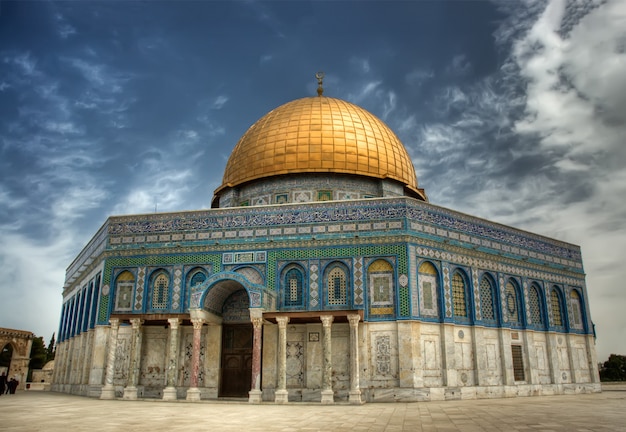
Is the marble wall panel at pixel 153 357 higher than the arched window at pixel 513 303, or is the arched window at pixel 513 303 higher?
the arched window at pixel 513 303

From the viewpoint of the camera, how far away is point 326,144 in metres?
23.3

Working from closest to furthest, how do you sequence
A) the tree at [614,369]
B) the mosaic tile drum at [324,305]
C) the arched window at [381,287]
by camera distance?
the mosaic tile drum at [324,305] < the arched window at [381,287] < the tree at [614,369]

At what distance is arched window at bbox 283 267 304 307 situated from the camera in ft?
61.2

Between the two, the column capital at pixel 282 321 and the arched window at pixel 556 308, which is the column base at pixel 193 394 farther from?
the arched window at pixel 556 308

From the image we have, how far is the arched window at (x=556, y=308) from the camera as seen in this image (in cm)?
2264

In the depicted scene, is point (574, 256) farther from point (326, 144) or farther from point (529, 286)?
point (326, 144)

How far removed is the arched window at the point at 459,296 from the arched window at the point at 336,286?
3997mm

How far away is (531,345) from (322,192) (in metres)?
10.3

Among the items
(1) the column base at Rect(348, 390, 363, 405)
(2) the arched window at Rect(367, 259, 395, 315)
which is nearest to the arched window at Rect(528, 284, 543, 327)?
(2) the arched window at Rect(367, 259, 395, 315)

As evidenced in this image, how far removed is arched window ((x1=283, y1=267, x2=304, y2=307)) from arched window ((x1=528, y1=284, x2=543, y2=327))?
31.9 feet

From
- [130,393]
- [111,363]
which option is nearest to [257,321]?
[130,393]

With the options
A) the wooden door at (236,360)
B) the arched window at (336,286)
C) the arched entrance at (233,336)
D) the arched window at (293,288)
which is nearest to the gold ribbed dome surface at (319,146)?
the arched window at (293,288)

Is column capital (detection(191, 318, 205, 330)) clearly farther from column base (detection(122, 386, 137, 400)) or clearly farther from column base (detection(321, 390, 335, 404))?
column base (detection(321, 390, 335, 404))

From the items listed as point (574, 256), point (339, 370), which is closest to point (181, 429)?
point (339, 370)
